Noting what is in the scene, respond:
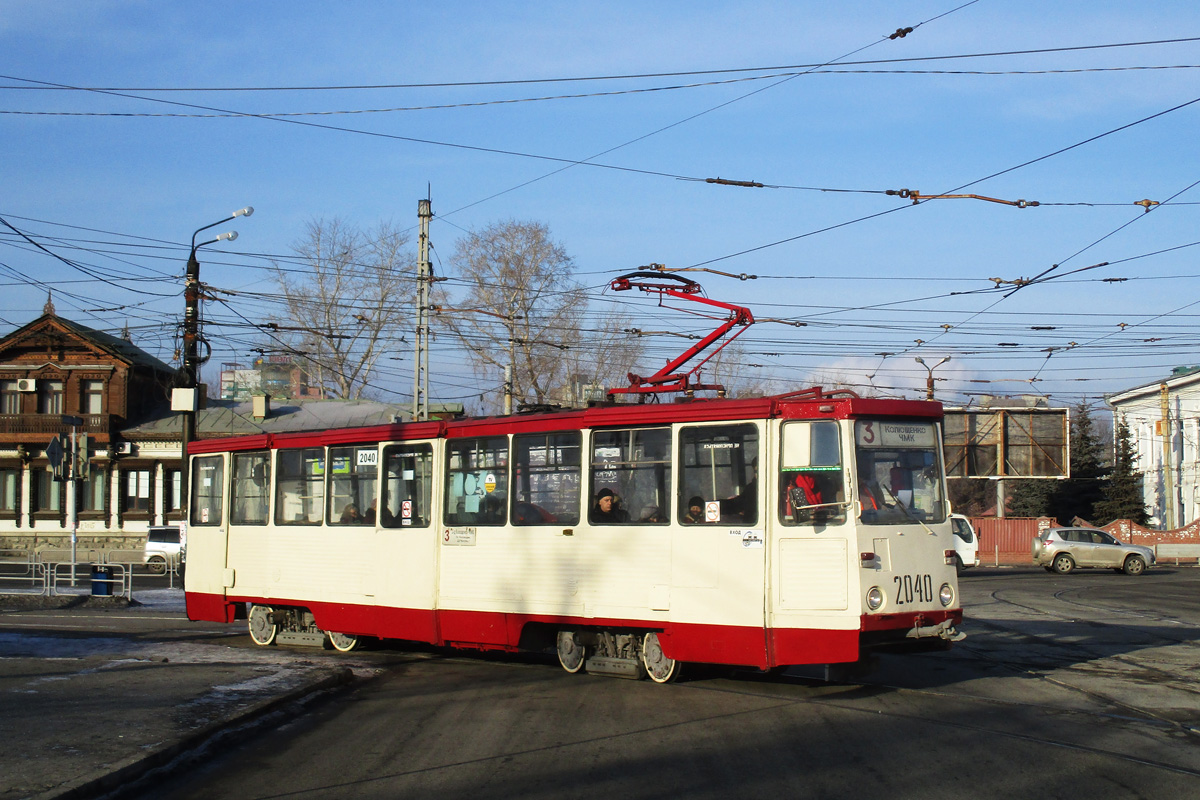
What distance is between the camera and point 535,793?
22.3 feet

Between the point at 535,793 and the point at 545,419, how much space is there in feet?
19.1

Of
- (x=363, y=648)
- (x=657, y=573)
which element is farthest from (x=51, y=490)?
(x=657, y=573)

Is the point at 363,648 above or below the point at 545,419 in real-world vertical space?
below

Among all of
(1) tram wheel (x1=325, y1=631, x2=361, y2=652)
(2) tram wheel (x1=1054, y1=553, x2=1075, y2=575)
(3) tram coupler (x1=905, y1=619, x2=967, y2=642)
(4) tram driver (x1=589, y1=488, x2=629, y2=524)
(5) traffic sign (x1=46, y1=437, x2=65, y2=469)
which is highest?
(5) traffic sign (x1=46, y1=437, x2=65, y2=469)

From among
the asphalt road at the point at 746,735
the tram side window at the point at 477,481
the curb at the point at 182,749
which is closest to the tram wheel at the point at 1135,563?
the asphalt road at the point at 746,735

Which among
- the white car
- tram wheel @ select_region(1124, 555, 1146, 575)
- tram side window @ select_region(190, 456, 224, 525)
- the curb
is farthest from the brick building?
the curb

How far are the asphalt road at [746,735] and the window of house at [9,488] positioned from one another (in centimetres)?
3798

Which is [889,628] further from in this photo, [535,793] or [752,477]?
[535,793]

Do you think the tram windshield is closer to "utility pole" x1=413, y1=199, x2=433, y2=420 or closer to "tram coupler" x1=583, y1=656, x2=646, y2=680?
"tram coupler" x1=583, y1=656, x2=646, y2=680

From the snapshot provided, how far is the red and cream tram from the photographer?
33.2 feet

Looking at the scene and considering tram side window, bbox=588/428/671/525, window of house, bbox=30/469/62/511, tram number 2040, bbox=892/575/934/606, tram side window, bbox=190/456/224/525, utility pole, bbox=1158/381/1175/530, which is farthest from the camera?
utility pole, bbox=1158/381/1175/530

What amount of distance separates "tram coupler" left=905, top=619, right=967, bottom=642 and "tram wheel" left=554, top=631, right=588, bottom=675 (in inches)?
148

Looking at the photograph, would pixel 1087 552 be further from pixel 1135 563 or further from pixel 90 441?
pixel 90 441

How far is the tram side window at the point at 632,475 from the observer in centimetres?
1115
